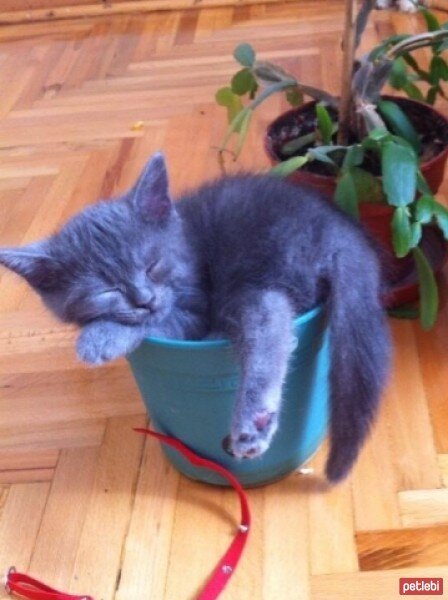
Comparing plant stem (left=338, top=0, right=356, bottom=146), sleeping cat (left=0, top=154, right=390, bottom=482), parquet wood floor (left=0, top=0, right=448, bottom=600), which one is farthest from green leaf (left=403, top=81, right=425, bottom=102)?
sleeping cat (left=0, top=154, right=390, bottom=482)

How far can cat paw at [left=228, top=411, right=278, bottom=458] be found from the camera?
2.64 feet

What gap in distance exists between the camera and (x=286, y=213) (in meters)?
0.90

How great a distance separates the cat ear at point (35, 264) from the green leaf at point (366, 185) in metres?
0.49

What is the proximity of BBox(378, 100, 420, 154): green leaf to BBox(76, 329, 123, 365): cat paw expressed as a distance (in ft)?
2.21

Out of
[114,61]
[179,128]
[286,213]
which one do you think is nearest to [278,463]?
[286,213]

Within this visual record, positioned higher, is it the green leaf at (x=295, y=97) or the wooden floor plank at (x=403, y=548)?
the green leaf at (x=295, y=97)

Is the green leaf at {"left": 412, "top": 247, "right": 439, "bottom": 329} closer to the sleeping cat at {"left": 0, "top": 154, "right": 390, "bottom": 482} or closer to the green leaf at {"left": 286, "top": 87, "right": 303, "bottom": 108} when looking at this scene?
the sleeping cat at {"left": 0, "top": 154, "right": 390, "bottom": 482}

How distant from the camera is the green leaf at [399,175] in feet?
3.28

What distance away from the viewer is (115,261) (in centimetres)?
83

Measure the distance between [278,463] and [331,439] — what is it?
145mm

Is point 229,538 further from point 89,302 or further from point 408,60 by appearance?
point 408,60

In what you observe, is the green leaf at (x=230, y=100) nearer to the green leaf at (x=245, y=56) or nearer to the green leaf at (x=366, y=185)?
the green leaf at (x=245, y=56)

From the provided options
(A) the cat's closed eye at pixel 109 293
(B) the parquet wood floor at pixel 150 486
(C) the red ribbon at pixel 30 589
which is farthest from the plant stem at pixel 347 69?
(C) the red ribbon at pixel 30 589

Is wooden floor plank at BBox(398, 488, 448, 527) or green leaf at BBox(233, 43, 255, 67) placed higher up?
green leaf at BBox(233, 43, 255, 67)
